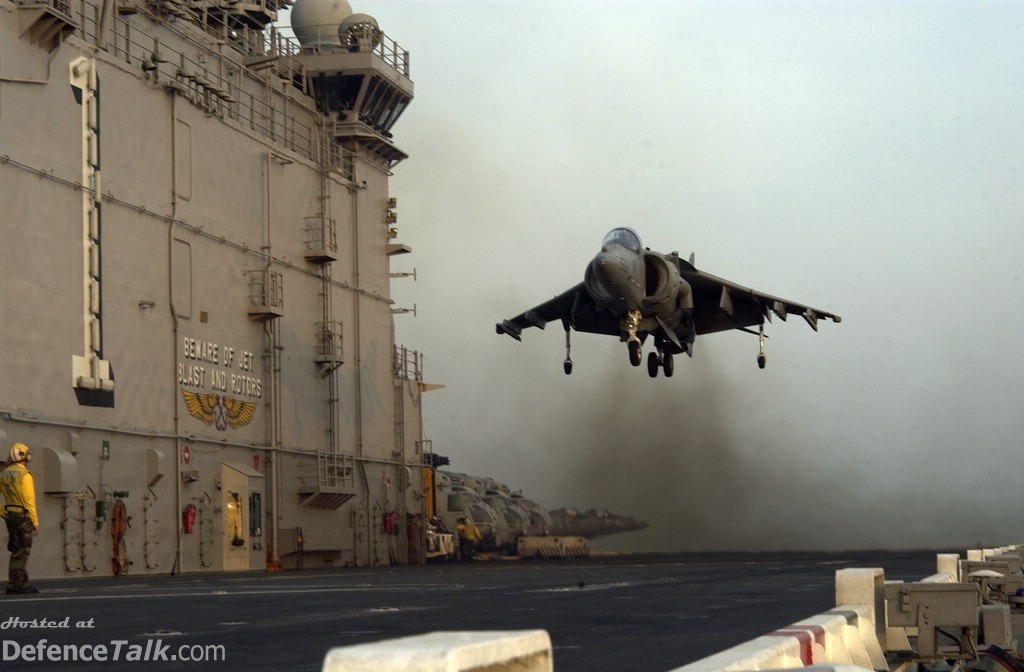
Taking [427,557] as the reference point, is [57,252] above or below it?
above

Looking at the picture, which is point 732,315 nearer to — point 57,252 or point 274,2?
point 57,252

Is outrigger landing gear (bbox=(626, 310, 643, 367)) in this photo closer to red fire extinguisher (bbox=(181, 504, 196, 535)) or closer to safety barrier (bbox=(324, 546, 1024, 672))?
red fire extinguisher (bbox=(181, 504, 196, 535))

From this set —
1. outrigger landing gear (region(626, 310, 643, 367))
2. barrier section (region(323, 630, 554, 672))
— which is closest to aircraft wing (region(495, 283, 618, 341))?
outrigger landing gear (region(626, 310, 643, 367))

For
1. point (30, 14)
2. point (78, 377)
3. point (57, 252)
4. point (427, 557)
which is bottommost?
point (427, 557)

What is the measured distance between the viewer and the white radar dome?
53719 millimetres

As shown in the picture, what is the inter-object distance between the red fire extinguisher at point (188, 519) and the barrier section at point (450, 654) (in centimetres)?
3511

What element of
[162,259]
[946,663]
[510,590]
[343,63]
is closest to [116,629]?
[946,663]

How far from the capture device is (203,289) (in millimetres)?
39469

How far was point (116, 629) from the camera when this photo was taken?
473 inches

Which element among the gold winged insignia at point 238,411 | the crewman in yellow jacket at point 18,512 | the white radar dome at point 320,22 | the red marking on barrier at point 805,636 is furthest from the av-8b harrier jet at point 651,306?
the red marking on barrier at point 805,636

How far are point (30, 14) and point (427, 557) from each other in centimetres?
3043

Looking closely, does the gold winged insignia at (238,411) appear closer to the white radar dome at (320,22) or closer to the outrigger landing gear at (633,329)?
the outrigger landing gear at (633,329)

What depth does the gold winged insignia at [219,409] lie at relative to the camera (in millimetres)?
38500

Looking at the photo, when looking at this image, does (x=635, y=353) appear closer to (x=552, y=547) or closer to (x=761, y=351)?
(x=761, y=351)
